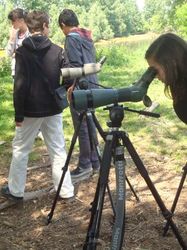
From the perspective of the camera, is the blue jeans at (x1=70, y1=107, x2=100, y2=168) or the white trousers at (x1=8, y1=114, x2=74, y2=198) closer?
the white trousers at (x1=8, y1=114, x2=74, y2=198)

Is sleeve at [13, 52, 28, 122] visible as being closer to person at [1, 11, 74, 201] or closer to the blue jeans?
person at [1, 11, 74, 201]

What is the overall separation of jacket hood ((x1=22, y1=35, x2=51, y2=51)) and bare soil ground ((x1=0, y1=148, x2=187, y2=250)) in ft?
5.64

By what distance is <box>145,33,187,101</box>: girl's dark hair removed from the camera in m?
2.87

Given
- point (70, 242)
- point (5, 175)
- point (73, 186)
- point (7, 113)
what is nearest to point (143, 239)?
point (70, 242)

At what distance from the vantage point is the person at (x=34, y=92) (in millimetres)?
4355

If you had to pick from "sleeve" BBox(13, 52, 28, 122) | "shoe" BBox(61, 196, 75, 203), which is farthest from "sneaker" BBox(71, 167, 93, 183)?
"sleeve" BBox(13, 52, 28, 122)

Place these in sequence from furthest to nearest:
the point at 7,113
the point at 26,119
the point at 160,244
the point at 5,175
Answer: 1. the point at 7,113
2. the point at 5,175
3. the point at 26,119
4. the point at 160,244

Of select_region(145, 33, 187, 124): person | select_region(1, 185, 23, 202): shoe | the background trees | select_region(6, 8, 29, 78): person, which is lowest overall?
the background trees

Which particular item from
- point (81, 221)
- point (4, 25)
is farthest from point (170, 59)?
point (4, 25)

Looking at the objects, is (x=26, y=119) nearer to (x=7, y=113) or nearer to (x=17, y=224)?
(x=17, y=224)

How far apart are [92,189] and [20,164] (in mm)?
1032

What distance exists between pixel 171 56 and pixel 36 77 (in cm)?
190

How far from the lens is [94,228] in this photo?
9.73 feet

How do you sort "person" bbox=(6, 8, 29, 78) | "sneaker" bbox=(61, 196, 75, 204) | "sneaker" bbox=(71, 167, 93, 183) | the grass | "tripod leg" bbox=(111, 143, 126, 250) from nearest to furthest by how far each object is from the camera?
"tripod leg" bbox=(111, 143, 126, 250)
"sneaker" bbox=(61, 196, 75, 204)
"sneaker" bbox=(71, 167, 93, 183)
the grass
"person" bbox=(6, 8, 29, 78)
